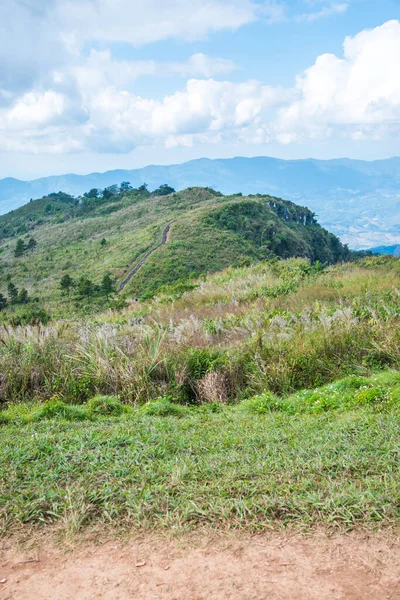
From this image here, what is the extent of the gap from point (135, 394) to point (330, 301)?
23.4ft

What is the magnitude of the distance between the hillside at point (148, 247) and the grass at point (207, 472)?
26.0 m

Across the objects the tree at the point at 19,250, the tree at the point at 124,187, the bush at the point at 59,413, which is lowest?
the bush at the point at 59,413

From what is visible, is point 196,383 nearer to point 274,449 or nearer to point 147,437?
point 147,437

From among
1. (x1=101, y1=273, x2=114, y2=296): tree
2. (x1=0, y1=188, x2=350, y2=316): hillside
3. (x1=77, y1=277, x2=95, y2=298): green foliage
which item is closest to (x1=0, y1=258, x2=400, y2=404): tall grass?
(x1=0, y1=188, x2=350, y2=316): hillside

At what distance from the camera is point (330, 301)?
41.6ft

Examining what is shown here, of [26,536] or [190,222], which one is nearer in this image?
[26,536]

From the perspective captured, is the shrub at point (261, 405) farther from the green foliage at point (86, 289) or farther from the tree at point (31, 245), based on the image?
the tree at point (31, 245)

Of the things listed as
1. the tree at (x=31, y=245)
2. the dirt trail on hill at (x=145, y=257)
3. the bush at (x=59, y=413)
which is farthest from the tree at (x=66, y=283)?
the bush at (x=59, y=413)

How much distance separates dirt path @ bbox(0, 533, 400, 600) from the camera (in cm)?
301

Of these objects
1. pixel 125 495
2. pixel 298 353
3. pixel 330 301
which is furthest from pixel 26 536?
pixel 330 301

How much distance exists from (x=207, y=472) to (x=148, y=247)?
58235 mm

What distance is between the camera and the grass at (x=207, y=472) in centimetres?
370

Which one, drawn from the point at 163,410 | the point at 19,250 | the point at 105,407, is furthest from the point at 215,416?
the point at 19,250

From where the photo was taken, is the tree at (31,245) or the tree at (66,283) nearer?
the tree at (66,283)
